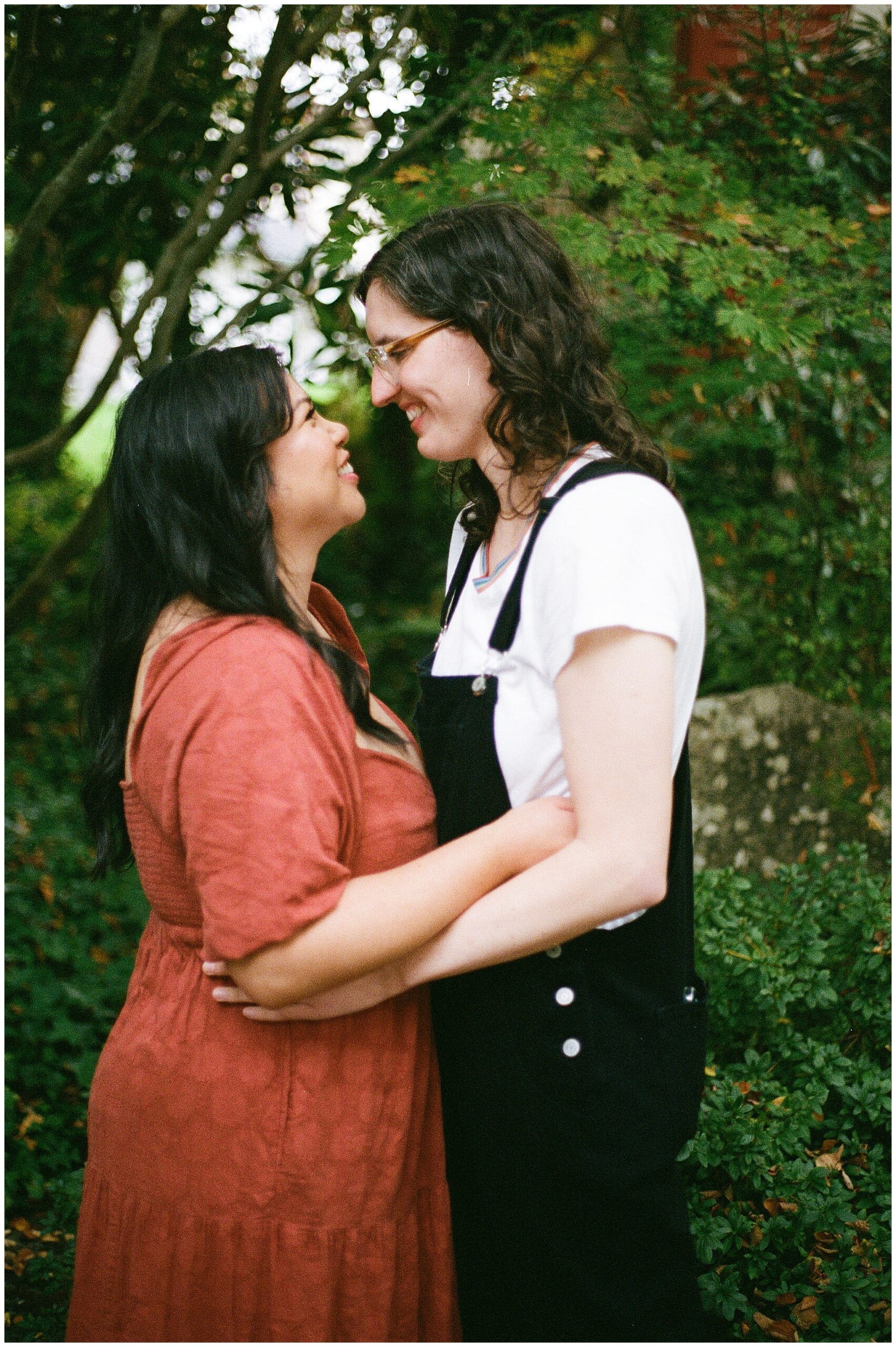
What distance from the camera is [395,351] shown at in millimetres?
1774

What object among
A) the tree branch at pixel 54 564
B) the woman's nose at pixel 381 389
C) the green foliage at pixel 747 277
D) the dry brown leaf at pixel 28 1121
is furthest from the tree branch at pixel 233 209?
the dry brown leaf at pixel 28 1121

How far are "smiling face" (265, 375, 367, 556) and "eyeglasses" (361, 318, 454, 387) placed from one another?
13cm

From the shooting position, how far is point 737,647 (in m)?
4.91

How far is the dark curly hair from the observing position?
5.50ft

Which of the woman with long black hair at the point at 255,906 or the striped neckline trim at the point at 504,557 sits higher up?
the striped neckline trim at the point at 504,557

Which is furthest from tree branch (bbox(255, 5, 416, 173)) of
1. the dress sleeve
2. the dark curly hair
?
the dress sleeve

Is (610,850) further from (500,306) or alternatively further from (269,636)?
(500,306)

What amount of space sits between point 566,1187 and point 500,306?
1369 mm

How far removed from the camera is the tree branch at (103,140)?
3064 mm

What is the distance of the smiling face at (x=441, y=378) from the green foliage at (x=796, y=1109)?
61.4 inches

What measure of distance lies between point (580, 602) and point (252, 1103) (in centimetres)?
89

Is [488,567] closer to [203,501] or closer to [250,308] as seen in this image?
[203,501]

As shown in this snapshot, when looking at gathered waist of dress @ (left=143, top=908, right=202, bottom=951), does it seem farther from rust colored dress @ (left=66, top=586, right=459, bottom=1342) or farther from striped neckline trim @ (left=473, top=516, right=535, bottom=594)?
striped neckline trim @ (left=473, top=516, right=535, bottom=594)

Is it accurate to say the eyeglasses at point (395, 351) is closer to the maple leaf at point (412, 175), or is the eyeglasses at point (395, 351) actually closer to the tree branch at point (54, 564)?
the maple leaf at point (412, 175)
